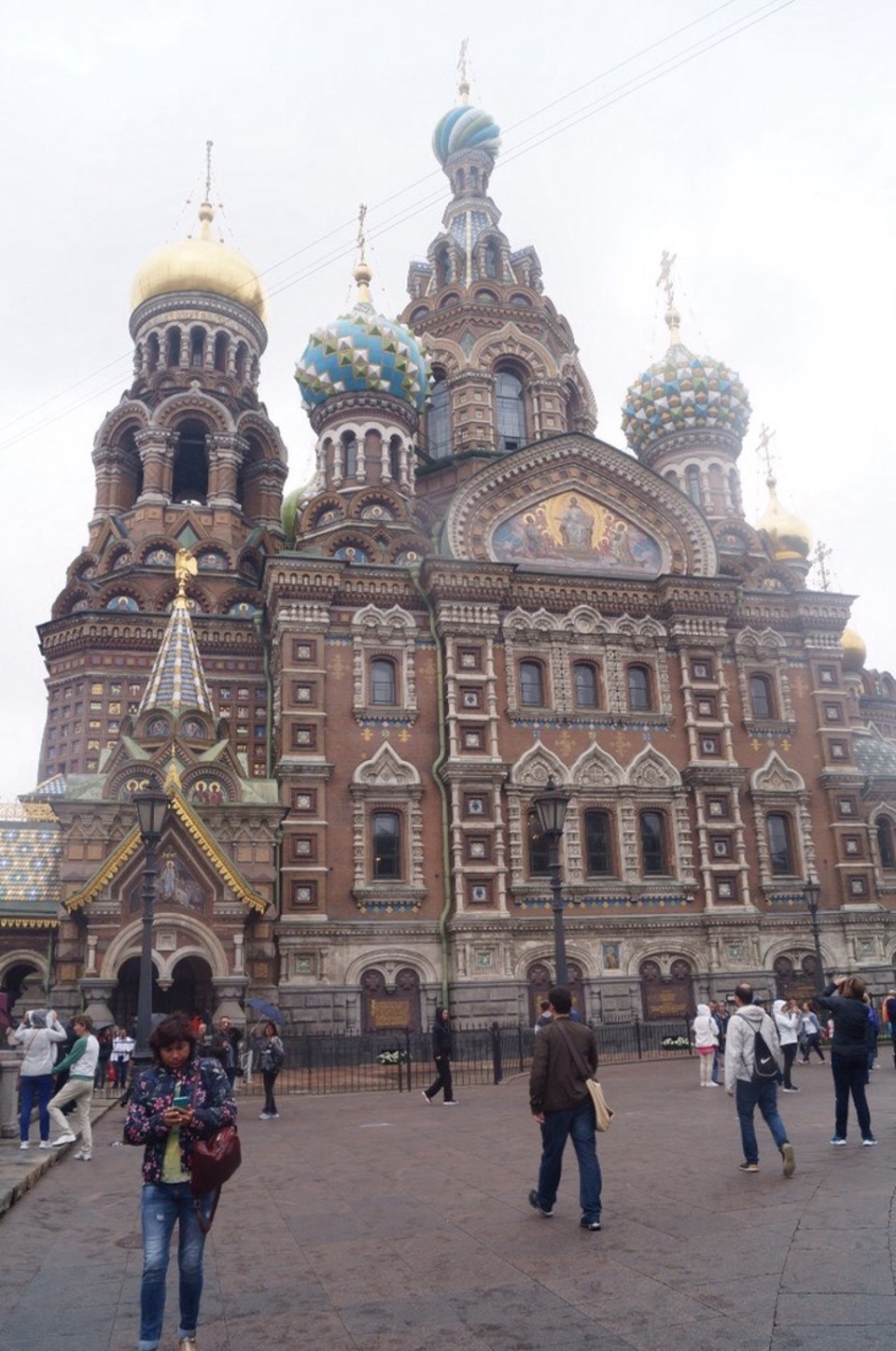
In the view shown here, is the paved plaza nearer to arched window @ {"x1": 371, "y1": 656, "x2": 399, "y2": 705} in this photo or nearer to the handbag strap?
the handbag strap

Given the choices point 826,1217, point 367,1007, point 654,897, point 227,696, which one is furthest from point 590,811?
point 826,1217

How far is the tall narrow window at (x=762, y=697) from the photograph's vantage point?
30469 mm

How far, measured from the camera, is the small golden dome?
1635 inches

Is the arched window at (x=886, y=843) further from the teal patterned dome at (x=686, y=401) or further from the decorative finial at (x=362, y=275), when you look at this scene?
the decorative finial at (x=362, y=275)

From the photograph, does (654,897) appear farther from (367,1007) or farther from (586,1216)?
(586,1216)

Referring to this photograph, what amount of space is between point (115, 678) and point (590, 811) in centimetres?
1422

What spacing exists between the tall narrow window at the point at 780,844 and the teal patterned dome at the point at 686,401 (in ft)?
46.7

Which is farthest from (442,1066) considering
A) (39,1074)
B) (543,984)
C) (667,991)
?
(667,991)

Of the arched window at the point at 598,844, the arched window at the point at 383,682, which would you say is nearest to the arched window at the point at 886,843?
the arched window at the point at 598,844

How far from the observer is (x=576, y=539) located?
3070 cm

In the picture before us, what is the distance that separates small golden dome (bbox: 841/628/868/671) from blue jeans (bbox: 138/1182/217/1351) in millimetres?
39576

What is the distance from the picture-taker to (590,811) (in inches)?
1109

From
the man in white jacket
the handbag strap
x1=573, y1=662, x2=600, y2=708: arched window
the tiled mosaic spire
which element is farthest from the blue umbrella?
the handbag strap

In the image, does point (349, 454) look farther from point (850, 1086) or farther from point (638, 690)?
point (850, 1086)
